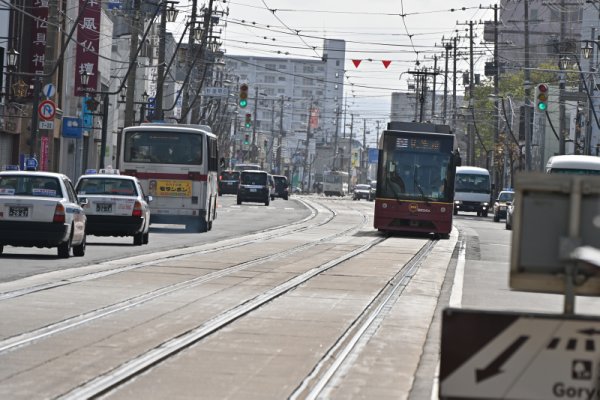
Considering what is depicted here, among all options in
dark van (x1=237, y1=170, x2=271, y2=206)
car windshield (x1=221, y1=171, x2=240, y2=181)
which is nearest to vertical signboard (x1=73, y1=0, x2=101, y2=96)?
dark van (x1=237, y1=170, x2=271, y2=206)

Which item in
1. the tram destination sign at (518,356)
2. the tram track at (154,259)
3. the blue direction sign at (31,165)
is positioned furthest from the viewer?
the blue direction sign at (31,165)

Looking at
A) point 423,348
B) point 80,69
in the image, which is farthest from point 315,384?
point 80,69

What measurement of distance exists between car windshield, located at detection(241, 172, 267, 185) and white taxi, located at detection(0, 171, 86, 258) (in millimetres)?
58498

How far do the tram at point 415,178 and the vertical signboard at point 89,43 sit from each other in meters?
30.1

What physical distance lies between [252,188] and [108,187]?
50839 millimetres

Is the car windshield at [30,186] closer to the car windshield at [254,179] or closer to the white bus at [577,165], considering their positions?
the white bus at [577,165]

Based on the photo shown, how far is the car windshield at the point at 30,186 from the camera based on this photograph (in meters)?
25.1

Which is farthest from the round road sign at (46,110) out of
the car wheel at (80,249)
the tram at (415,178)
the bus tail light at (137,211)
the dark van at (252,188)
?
the dark van at (252,188)

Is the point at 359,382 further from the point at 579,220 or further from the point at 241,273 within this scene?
the point at 241,273

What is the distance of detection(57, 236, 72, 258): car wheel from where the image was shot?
25.4m

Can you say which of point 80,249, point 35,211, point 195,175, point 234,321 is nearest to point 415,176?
point 195,175

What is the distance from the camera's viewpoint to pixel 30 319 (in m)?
14.8

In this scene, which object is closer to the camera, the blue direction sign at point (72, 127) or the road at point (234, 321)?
the road at point (234, 321)

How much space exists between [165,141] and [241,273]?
Answer: 63.6 ft
